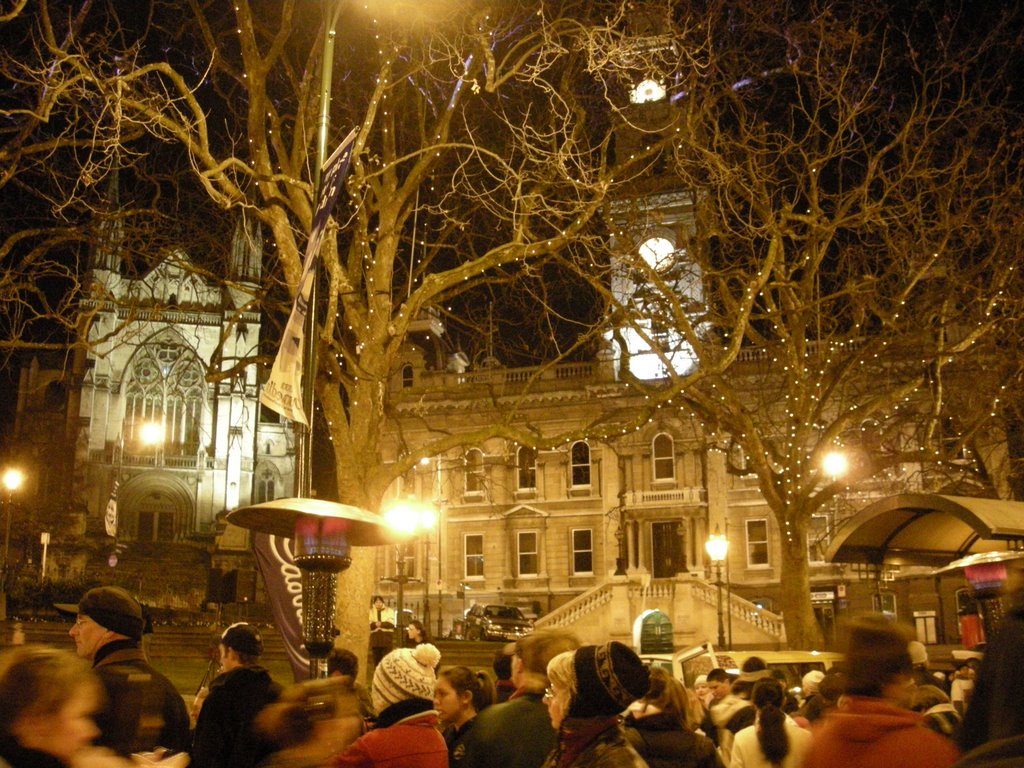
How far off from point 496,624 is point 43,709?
35713 mm

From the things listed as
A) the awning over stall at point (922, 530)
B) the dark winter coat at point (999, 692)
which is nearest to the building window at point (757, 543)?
the awning over stall at point (922, 530)

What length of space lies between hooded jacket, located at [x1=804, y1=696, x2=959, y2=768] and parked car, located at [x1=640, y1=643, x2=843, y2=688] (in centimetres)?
1120

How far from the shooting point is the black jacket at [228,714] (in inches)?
214

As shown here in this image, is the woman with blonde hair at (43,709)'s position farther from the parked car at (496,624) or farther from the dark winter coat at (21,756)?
the parked car at (496,624)

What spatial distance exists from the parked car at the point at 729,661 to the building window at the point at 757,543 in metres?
30.6

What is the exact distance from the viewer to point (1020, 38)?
56.5 ft

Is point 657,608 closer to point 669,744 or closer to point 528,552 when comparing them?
point 528,552

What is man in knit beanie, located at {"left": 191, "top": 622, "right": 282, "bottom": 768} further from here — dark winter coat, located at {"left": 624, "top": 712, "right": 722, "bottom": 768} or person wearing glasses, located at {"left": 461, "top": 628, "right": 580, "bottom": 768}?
dark winter coat, located at {"left": 624, "top": 712, "right": 722, "bottom": 768}

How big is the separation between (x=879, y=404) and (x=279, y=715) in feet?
53.8

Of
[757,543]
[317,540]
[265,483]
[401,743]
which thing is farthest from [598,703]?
[265,483]

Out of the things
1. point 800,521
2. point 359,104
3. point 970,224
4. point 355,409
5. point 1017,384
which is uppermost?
point 359,104

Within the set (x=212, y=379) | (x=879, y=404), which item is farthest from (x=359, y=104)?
(x=879, y=404)

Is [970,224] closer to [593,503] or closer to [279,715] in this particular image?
[279,715]

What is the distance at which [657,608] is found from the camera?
3819 cm
